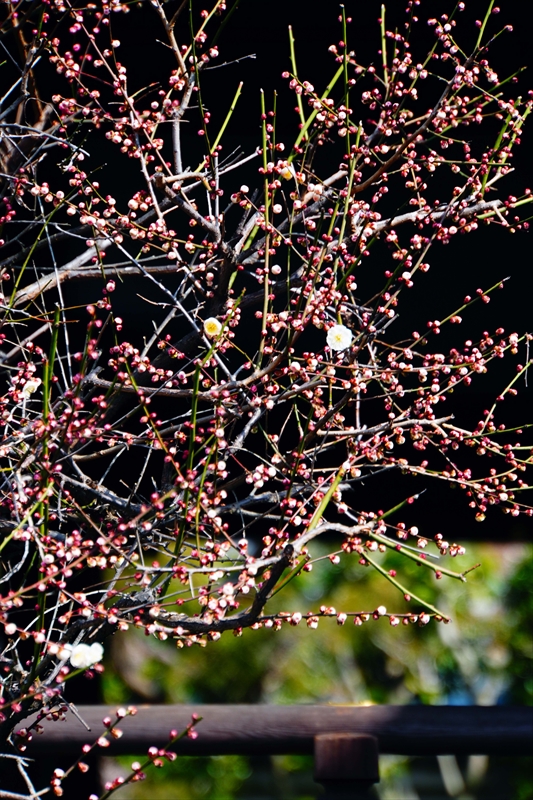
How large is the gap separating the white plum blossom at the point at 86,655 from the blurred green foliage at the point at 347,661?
6.01 metres

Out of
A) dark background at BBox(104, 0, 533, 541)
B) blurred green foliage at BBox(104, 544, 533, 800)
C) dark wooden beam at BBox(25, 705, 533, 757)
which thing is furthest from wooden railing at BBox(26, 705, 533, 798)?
blurred green foliage at BBox(104, 544, 533, 800)

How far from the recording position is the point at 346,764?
1.92 meters

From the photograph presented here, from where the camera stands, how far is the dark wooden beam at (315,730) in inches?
77.3

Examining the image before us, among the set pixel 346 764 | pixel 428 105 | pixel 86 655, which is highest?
pixel 428 105

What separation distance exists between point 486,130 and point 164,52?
3.22 ft

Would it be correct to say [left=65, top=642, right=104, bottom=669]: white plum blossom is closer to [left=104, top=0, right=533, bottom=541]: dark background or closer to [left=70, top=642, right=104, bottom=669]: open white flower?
[left=70, top=642, right=104, bottom=669]: open white flower

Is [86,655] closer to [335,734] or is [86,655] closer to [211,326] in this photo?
[211,326]

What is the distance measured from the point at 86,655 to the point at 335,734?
111 centimetres

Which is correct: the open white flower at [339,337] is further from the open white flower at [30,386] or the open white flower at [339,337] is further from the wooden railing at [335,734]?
the wooden railing at [335,734]

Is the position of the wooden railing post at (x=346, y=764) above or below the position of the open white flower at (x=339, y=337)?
below

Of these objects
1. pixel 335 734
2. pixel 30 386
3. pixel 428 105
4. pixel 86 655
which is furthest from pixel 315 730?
pixel 428 105

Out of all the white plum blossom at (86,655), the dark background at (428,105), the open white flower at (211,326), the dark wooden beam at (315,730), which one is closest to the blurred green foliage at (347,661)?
the dark background at (428,105)

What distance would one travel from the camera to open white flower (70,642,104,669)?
1050mm

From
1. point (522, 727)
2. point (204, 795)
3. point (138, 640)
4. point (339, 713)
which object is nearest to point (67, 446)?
point (339, 713)
